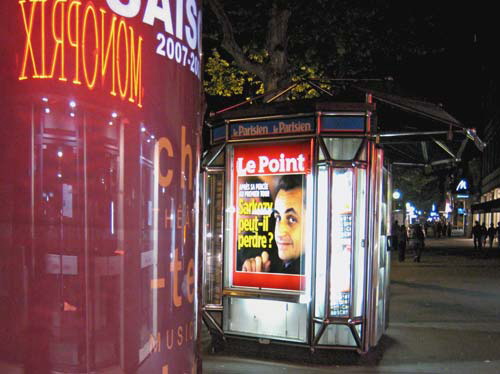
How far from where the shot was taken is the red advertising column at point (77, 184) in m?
1.77

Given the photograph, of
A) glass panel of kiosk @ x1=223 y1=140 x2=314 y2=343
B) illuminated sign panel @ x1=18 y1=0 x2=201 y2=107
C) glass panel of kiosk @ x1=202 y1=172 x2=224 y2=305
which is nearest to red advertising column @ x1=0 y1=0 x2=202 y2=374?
illuminated sign panel @ x1=18 y1=0 x2=201 y2=107

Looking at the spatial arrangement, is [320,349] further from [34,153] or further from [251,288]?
[34,153]

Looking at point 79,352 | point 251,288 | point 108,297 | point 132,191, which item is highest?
point 132,191

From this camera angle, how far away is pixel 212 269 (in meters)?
7.39

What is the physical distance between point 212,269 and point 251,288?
74 cm

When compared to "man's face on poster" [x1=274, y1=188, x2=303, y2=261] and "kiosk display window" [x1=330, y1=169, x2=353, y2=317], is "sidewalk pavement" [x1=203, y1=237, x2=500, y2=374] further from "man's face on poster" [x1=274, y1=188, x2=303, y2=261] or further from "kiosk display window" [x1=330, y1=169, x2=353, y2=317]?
"man's face on poster" [x1=274, y1=188, x2=303, y2=261]

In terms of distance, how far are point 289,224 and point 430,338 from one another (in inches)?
119

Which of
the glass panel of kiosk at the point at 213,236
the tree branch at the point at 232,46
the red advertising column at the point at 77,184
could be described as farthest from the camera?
the tree branch at the point at 232,46

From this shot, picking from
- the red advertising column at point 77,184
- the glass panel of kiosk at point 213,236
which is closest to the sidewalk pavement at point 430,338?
the glass panel of kiosk at point 213,236

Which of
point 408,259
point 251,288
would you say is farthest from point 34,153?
point 408,259

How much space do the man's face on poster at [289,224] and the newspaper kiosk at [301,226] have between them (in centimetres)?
1

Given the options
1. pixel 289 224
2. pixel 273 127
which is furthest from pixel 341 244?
pixel 273 127

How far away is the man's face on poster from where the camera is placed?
6691 millimetres

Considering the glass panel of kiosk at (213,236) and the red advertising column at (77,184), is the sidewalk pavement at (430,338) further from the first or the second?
the red advertising column at (77,184)
